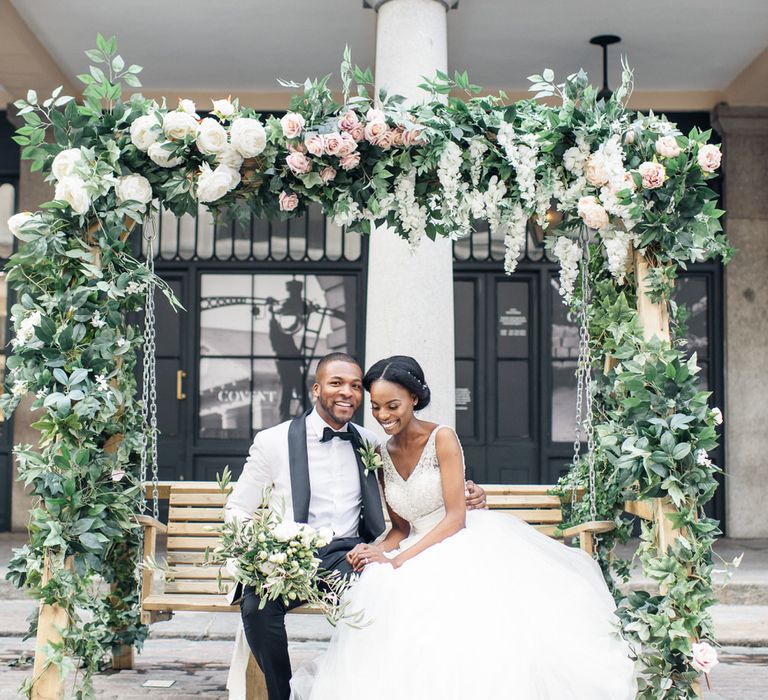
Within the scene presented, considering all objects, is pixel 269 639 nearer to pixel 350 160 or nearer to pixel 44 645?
pixel 44 645

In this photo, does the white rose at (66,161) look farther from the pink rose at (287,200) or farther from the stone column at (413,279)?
the stone column at (413,279)

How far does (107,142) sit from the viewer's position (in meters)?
4.56

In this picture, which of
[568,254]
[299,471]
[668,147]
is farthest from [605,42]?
[299,471]

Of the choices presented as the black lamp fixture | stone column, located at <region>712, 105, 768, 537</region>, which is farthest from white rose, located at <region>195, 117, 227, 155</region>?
stone column, located at <region>712, 105, 768, 537</region>

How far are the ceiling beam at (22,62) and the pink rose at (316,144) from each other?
4.48 m

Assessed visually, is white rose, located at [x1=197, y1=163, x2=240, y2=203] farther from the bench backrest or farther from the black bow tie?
the bench backrest

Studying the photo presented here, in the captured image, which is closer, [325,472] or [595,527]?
[325,472]

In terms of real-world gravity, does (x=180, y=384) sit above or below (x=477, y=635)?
above

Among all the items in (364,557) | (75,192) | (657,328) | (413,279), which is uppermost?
(75,192)

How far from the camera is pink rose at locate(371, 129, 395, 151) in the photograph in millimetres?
4539

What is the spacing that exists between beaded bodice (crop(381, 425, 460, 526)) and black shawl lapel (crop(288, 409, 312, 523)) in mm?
417

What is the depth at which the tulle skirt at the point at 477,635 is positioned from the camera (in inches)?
154

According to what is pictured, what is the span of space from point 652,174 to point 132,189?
2.28m

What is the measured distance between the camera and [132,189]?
4582mm
